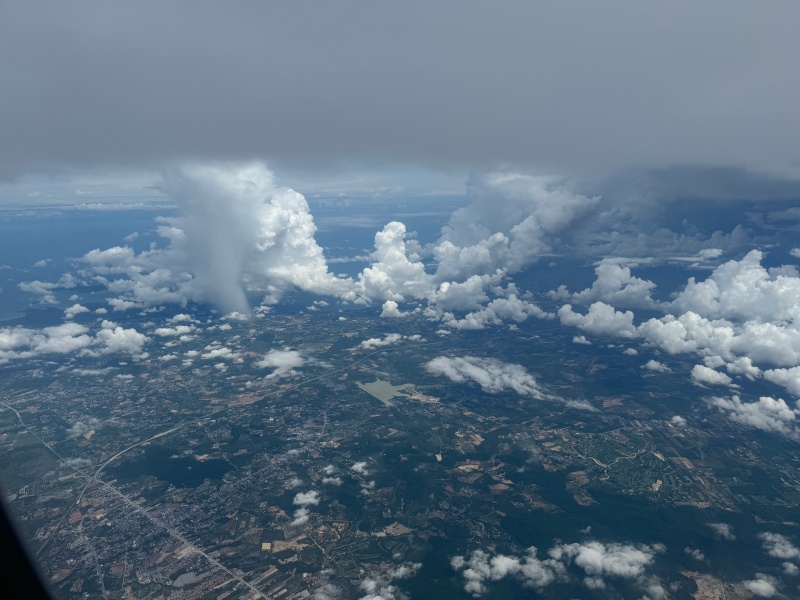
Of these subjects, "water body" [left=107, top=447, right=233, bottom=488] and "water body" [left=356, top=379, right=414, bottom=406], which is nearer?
"water body" [left=107, top=447, right=233, bottom=488]

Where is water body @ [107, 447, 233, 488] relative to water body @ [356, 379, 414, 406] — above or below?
above

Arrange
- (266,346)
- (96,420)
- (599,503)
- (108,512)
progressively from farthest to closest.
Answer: (266,346) < (96,420) < (599,503) < (108,512)

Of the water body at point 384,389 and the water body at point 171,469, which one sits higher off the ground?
the water body at point 171,469

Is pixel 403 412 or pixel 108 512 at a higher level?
pixel 108 512

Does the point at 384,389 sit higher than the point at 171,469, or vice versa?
the point at 171,469

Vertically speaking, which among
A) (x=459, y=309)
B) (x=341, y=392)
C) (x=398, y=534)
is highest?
(x=398, y=534)

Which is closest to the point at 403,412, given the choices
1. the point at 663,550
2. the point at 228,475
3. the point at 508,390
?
the point at 508,390

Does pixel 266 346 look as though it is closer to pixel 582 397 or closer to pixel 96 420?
pixel 96 420

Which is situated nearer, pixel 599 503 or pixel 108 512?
pixel 108 512

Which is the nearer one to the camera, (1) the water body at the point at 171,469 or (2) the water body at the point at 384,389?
(1) the water body at the point at 171,469

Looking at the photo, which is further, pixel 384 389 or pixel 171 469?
pixel 384 389

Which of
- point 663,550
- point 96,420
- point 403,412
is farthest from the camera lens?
point 403,412
